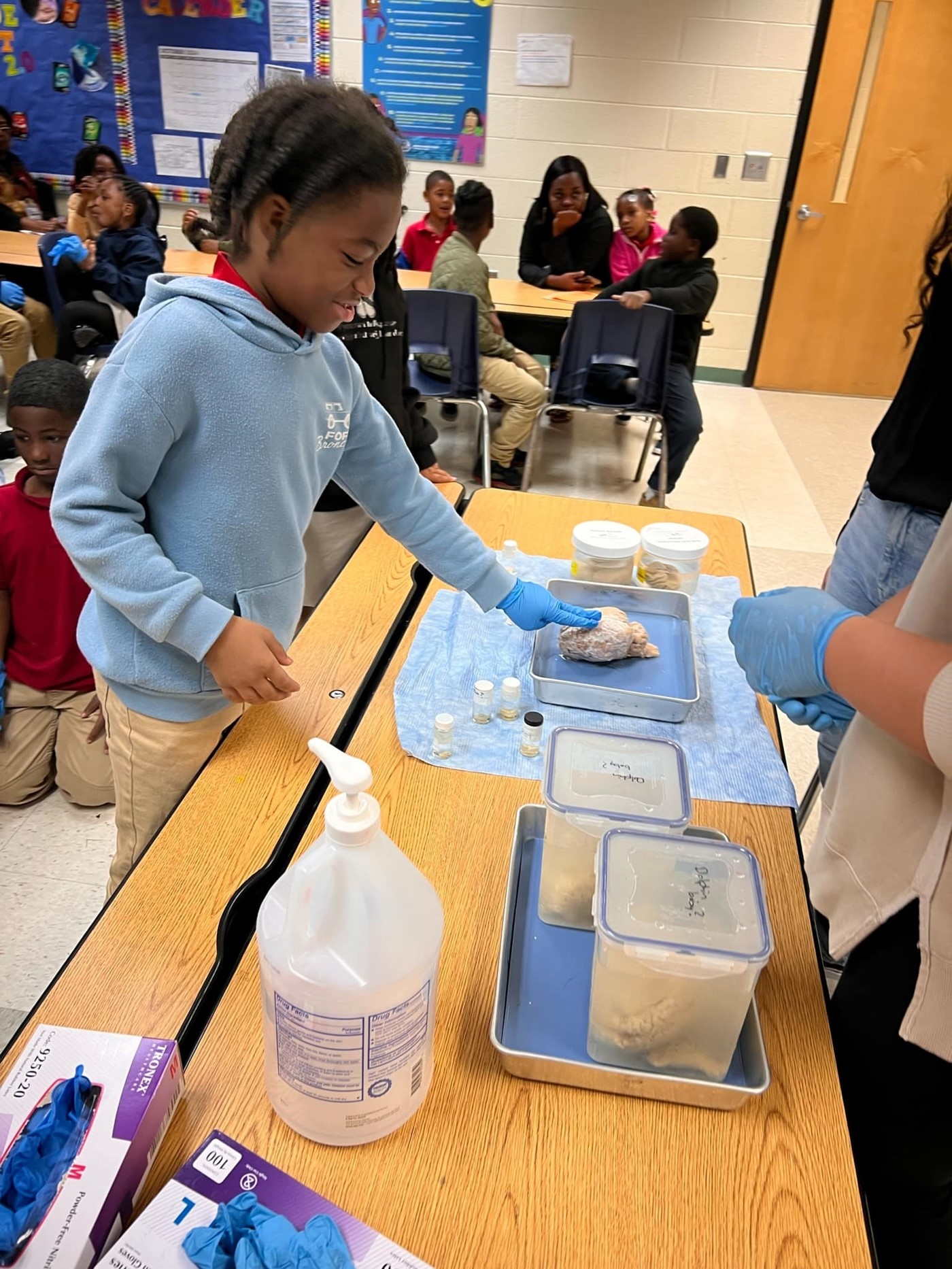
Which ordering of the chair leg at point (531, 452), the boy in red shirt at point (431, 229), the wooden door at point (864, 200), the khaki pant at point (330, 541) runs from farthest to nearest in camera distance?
1. the wooden door at point (864, 200)
2. the boy in red shirt at point (431, 229)
3. the chair leg at point (531, 452)
4. the khaki pant at point (330, 541)

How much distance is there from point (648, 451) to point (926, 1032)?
353 cm

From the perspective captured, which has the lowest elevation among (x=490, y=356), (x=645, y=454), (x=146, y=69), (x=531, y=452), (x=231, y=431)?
(x=645, y=454)

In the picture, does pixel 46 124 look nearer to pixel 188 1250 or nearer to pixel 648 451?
pixel 648 451

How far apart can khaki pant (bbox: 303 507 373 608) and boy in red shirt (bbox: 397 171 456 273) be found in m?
2.58

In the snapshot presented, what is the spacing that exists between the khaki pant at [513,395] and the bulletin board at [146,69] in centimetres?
241

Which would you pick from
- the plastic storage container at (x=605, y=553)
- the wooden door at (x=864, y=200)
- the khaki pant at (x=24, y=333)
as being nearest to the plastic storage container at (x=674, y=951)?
the plastic storage container at (x=605, y=553)

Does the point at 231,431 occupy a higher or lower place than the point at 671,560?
higher

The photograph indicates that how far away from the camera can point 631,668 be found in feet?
3.82

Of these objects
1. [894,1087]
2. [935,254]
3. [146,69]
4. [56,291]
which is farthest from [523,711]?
[146,69]

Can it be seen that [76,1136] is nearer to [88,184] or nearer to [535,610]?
[535,610]

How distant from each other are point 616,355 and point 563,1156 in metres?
3.07

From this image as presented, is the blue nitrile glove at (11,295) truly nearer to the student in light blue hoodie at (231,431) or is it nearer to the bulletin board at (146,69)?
the bulletin board at (146,69)

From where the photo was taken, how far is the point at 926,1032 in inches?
27.2

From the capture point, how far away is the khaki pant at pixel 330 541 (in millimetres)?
2018
